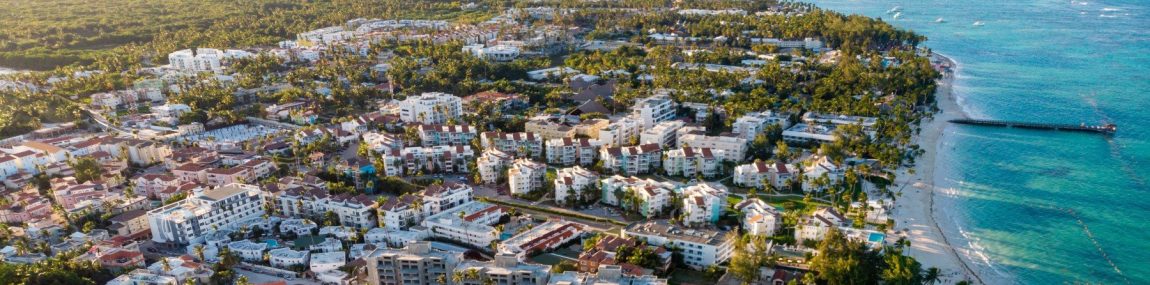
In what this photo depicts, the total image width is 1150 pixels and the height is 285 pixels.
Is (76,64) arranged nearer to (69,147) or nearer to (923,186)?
(69,147)

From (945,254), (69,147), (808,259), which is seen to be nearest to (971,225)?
(945,254)

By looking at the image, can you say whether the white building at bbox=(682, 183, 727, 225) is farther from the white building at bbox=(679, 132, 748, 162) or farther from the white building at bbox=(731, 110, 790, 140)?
the white building at bbox=(731, 110, 790, 140)

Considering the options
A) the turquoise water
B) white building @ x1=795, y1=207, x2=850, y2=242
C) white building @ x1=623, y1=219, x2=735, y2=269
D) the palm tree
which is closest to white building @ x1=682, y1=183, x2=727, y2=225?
white building @ x1=623, y1=219, x2=735, y2=269

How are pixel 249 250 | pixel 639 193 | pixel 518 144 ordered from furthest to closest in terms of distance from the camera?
pixel 518 144 → pixel 639 193 → pixel 249 250

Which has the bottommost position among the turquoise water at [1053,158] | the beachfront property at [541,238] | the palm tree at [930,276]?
the turquoise water at [1053,158]

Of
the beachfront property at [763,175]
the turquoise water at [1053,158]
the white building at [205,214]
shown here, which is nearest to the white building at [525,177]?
the beachfront property at [763,175]

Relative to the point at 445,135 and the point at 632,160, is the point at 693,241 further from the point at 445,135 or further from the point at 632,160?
the point at 445,135

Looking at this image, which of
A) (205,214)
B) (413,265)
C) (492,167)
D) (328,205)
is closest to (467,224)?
(328,205)

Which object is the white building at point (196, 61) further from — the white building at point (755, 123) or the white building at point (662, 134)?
the white building at point (755, 123)
